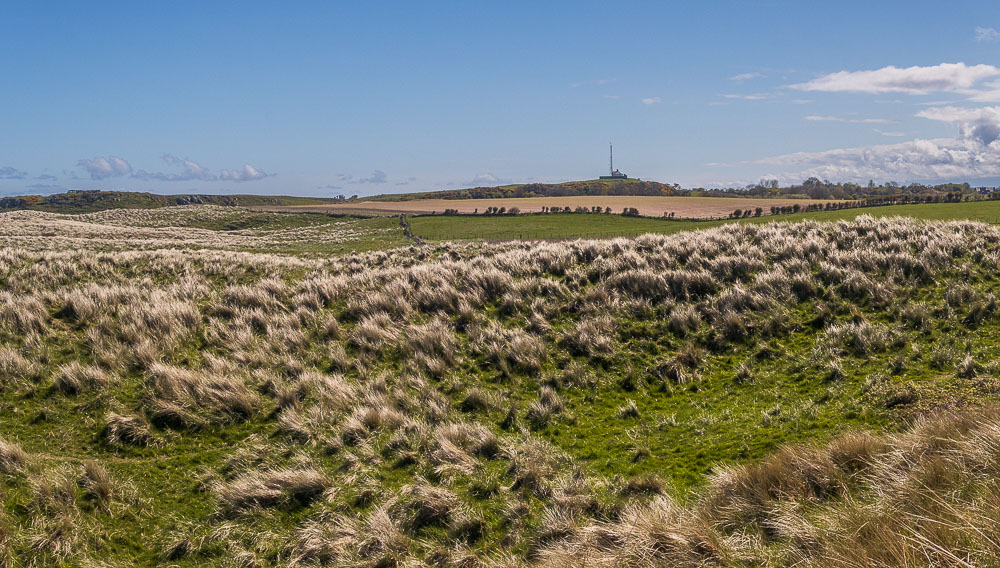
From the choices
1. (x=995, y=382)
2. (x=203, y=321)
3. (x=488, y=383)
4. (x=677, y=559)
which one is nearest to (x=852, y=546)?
(x=677, y=559)

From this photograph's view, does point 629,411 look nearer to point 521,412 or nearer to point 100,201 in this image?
point 521,412

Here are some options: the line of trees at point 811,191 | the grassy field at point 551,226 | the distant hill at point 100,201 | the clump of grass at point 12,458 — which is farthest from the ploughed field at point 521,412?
the distant hill at point 100,201

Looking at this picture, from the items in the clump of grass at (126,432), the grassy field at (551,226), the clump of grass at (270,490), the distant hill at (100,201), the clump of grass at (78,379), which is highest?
the distant hill at (100,201)

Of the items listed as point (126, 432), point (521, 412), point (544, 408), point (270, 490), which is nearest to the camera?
point (270, 490)

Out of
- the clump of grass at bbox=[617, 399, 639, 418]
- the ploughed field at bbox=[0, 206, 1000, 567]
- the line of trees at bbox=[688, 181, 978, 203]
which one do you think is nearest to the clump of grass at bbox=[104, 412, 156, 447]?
the ploughed field at bbox=[0, 206, 1000, 567]

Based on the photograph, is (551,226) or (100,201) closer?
(551,226)

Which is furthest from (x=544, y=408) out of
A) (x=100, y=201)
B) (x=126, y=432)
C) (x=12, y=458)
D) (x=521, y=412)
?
(x=100, y=201)

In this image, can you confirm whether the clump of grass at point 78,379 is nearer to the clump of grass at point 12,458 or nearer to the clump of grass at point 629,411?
the clump of grass at point 12,458

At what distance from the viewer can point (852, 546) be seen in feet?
10.6

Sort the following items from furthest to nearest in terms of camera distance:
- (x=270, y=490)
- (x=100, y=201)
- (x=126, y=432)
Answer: (x=100, y=201)
(x=126, y=432)
(x=270, y=490)

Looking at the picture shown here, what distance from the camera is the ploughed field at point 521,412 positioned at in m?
4.65

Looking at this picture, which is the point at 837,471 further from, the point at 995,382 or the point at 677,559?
the point at 995,382

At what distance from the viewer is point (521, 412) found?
884 cm

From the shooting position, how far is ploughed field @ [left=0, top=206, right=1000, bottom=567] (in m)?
4.65
